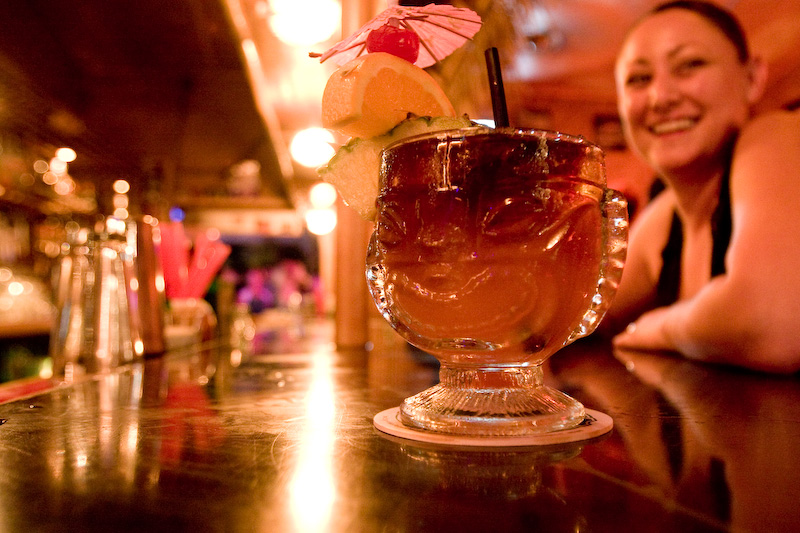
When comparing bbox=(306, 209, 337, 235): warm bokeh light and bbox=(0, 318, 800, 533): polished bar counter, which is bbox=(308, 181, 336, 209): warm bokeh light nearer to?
bbox=(306, 209, 337, 235): warm bokeh light

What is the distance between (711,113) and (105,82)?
162 centimetres

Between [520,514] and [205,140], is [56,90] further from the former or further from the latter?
[520,514]

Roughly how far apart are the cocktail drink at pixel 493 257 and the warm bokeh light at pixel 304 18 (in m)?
2.72

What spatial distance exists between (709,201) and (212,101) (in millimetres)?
1516

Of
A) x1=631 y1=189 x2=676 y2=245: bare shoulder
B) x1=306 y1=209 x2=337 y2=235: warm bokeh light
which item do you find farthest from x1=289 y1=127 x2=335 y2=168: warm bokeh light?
x1=631 y1=189 x2=676 y2=245: bare shoulder

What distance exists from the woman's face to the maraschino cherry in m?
1.09

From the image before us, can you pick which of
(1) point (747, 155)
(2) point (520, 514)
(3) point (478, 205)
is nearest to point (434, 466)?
(2) point (520, 514)

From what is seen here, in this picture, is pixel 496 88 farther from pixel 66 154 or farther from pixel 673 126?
pixel 66 154

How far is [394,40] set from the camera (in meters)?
0.52

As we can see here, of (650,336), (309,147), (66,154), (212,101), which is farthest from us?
(309,147)

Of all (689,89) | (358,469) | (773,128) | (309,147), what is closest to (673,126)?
(689,89)

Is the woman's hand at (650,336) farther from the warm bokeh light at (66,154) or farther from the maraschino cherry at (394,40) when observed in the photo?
the warm bokeh light at (66,154)

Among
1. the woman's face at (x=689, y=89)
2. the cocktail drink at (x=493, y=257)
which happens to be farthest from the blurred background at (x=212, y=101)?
the woman's face at (x=689, y=89)

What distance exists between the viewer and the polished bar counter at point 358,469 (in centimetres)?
23
